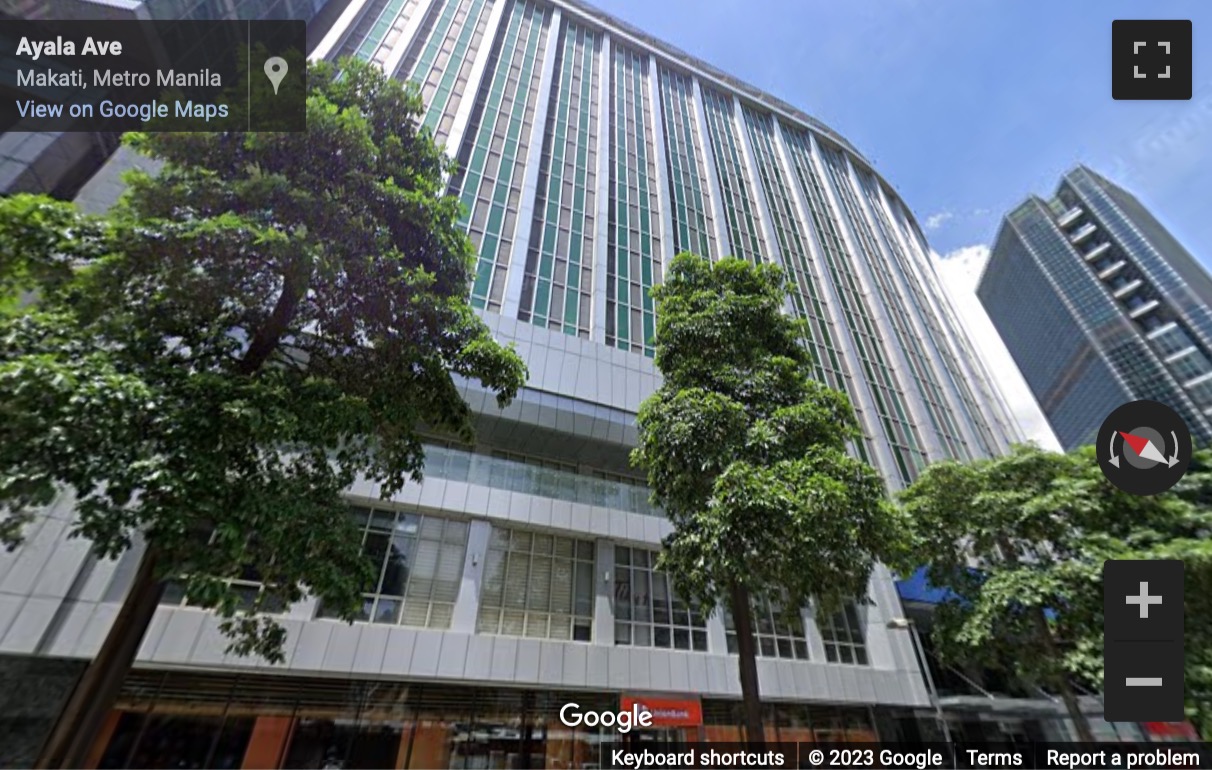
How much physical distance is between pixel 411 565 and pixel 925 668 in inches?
630

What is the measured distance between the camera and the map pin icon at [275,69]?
23.0ft

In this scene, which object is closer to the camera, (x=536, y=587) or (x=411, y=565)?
(x=411, y=565)

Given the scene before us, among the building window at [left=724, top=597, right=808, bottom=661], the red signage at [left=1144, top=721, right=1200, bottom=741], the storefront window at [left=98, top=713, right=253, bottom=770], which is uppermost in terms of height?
the building window at [left=724, top=597, right=808, bottom=661]

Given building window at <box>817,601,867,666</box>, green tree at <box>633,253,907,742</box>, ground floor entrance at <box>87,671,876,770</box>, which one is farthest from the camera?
building window at <box>817,601,867,666</box>

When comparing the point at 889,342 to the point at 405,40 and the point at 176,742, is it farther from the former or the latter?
the point at 176,742

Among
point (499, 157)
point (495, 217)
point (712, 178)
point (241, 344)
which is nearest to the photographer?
point (241, 344)

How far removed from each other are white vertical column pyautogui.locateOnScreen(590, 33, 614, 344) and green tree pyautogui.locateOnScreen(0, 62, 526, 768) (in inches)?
423

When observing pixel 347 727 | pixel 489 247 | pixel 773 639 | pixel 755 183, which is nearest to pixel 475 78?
pixel 489 247

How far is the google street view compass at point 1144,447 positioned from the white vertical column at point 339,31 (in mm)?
26474

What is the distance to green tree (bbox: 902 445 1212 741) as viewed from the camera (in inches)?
388

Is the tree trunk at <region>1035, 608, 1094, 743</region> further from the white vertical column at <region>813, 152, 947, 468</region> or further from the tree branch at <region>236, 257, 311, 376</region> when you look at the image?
the tree branch at <region>236, 257, 311, 376</region>

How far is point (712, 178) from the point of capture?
93.2 ft

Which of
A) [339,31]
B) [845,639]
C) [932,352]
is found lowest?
[845,639]
